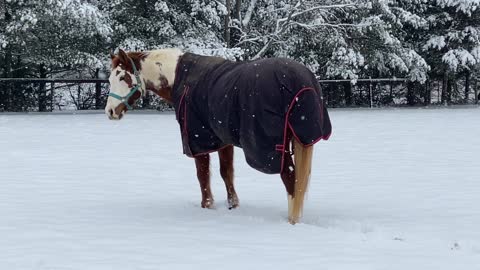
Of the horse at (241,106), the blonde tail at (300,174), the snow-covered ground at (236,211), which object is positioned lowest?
the snow-covered ground at (236,211)

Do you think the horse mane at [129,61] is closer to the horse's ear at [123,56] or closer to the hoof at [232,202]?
the horse's ear at [123,56]

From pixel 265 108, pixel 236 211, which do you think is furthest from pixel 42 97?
pixel 265 108

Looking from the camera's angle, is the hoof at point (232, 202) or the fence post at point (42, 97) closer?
the hoof at point (232, 202)

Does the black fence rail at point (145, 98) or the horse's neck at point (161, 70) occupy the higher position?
the horse's neck at point (161, 70)

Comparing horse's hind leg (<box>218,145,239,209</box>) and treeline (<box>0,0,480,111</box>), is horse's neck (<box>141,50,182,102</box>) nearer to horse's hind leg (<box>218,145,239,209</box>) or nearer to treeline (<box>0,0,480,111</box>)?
horse's hind leg (<box>218,145,239,209</box>)

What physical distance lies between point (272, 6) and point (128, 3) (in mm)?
5395

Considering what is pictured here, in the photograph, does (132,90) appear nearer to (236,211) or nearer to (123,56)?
(123,56)

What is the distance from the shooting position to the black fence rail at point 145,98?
2219 centimetres

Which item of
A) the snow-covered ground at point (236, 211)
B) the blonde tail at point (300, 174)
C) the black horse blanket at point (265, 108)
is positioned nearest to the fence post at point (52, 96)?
the snow-covered ground at point (236, 211)

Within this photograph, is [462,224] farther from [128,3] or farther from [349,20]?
[349,20]

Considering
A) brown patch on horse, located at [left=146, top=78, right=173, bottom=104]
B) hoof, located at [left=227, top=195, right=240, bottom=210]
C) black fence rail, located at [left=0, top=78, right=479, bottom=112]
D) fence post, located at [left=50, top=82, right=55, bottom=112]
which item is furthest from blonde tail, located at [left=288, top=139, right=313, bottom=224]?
fence post, located at [left=50, top=82, right=55, bottom=112]

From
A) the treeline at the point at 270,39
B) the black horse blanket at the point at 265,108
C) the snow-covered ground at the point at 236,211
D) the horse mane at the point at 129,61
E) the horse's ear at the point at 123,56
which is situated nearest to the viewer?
the snow-covered ground at the point at 236,211

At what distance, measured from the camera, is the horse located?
552cm

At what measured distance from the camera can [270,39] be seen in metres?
23.8
